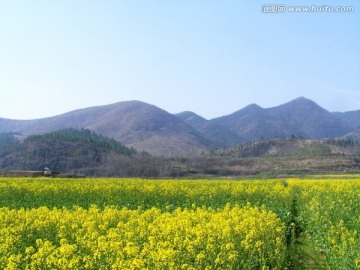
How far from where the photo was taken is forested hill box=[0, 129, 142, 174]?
127000mm

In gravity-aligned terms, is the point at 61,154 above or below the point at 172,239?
above

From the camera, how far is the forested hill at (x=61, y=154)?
12700cm

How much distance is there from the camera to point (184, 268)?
30.2 feet

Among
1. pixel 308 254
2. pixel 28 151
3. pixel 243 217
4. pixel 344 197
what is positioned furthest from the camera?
pixel 28 151

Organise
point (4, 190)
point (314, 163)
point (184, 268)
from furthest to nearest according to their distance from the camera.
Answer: point (314, 163) < point (4, 190) < point (184, 268)

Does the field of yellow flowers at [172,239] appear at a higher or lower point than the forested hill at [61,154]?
lower

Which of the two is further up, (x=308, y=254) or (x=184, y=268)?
(x=184, y=268)

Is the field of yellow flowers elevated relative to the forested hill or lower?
lower

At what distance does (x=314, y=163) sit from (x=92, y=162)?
185 ft

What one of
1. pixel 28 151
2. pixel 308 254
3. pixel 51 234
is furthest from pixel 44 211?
pixel 28 151

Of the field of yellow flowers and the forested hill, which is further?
the forested hill

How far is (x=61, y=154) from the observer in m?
136

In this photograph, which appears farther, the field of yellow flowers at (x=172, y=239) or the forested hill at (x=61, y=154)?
the forested hill at (x=61, y=154)

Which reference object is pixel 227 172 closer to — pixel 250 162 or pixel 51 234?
pixel 250 162
